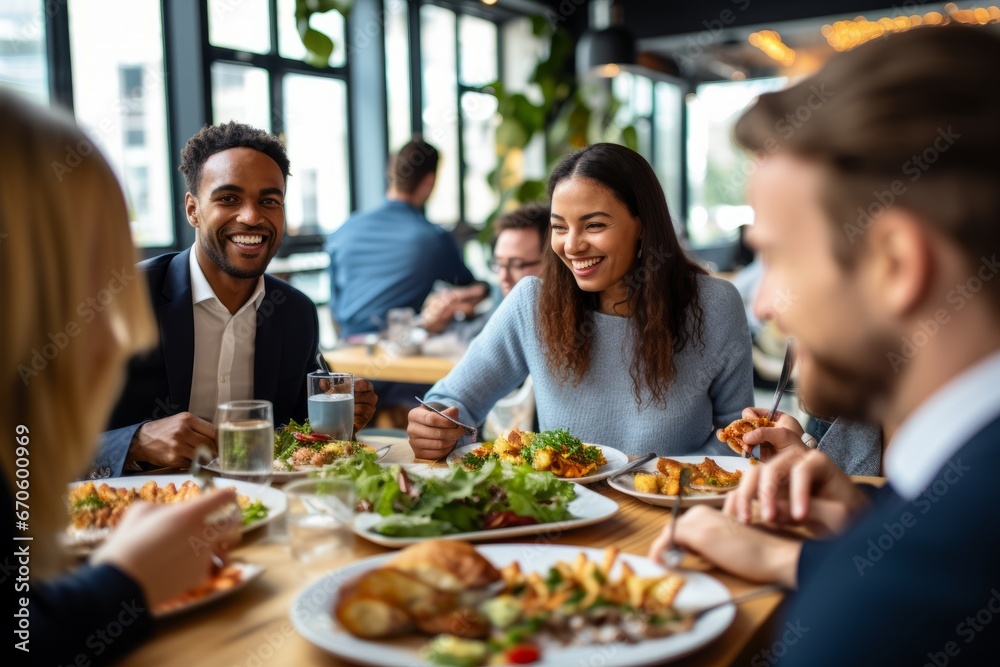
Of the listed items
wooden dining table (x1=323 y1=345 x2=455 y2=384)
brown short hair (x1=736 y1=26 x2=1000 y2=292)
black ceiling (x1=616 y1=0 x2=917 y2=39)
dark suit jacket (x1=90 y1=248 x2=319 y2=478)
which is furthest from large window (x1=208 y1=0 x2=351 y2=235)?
brown short hair (x1=736 y1=26 x2=1000 y2=292)

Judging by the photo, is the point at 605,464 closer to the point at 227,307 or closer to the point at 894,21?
the point at 227,307

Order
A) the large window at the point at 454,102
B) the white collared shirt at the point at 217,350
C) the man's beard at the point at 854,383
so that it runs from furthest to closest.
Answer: the large window at the point at 454,102 < the white collared shirt at the point at 217,350 < the man's beard at the point at 854,383

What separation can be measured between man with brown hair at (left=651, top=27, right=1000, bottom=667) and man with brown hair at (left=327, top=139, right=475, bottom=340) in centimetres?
443

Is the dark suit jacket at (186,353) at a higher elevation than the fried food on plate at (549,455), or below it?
higher

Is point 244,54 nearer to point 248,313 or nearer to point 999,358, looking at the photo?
point 248,313

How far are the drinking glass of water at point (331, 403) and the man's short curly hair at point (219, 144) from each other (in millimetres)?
927

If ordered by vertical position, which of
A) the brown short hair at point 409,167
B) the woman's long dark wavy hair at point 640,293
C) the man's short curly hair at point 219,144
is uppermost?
the brown short hair at point 409,167

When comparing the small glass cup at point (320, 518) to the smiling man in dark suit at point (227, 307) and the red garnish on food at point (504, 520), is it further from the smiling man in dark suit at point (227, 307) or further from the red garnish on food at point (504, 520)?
the smiling man in dark suit at point (227, 307)

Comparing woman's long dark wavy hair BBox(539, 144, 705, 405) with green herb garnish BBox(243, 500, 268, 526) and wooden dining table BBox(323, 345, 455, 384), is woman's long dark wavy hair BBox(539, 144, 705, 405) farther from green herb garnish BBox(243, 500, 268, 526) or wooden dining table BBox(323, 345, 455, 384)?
wooden dining table BBox(323, 345, 455, 384)

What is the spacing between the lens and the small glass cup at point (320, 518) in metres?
1.22

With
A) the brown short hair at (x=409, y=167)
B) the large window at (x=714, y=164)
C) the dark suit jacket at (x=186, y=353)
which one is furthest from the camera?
the large window at (x=714, y=164)

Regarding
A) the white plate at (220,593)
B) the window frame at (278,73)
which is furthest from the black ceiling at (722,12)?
the white plate at (220,593)

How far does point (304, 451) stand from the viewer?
6.18 feet

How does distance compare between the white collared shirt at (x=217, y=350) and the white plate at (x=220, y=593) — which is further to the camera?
the white collared shirt at (x=217, y=350)
